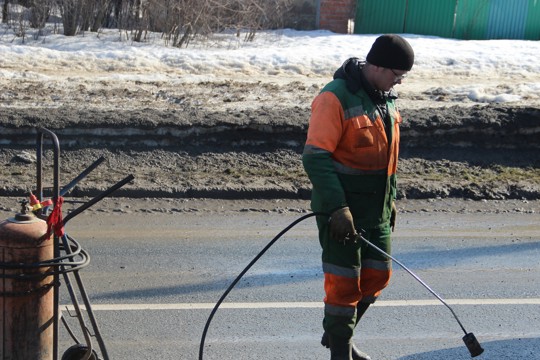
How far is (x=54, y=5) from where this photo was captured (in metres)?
16.9

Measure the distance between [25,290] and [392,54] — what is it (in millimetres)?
2233

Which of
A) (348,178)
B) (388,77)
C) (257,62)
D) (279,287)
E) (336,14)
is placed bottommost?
(279,287)

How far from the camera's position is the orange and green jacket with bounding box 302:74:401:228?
436 centimetres

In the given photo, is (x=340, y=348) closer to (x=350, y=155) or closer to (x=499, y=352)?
(x=350, y=155)

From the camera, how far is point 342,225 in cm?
425

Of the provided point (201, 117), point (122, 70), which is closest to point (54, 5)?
point (122, 70)

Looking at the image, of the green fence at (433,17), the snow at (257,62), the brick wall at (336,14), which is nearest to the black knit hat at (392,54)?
the snow at (257,62)

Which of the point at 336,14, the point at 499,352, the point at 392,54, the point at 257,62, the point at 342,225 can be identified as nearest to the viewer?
the point at 342,225

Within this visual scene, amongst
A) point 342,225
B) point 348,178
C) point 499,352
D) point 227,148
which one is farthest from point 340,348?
point 227,148

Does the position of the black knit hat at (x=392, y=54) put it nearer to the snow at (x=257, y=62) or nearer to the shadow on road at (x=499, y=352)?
the shadow on road at (x=499, y=352)

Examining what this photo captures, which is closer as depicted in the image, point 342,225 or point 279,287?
point 342,225

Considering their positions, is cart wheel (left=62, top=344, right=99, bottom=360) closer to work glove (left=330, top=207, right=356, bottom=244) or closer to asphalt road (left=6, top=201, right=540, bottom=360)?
asphalt road (left=6, top=201, right=540, bottom=360)

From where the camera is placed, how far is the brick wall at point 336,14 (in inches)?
778

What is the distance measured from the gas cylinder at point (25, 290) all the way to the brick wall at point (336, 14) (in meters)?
16.7
